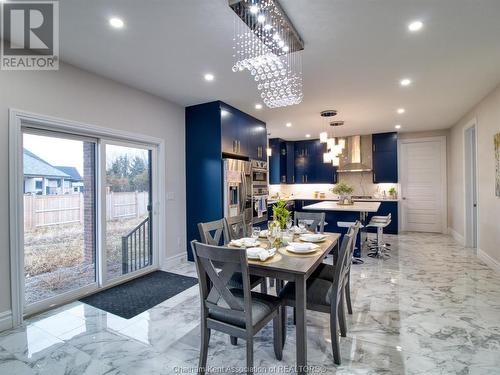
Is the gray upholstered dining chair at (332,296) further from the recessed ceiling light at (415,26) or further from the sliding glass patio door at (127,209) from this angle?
the sliding glass patio door at (127,209)

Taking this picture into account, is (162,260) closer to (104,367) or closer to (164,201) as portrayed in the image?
(164,201)

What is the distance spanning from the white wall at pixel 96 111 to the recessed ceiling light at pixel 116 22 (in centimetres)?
109

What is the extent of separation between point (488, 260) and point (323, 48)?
13.7ft

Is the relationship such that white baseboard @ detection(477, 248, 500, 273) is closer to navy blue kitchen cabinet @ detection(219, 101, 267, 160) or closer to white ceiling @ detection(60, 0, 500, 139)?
white ceiling @ detection(60, 0, 500, 139)

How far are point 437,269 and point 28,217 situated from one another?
5.35 m

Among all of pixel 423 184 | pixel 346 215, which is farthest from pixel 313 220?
pixel 423 184

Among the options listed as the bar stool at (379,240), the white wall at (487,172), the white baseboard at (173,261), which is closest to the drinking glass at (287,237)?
the white baseboard at (173,261)

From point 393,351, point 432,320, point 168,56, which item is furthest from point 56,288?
point 432,320

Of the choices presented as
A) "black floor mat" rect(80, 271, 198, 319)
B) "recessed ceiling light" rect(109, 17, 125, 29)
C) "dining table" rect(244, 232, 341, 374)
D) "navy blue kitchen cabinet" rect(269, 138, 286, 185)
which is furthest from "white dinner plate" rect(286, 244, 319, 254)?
"navy blue kitchen cabinet" rect(269, 138, 286, 185)

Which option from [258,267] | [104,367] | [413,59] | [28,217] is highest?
[413,59]

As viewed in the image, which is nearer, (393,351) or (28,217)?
(393,351)

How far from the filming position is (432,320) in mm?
2576

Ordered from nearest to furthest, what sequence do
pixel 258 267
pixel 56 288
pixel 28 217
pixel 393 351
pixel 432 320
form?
pixel 258 267, pixel 393 351, pixel 432 320, pixel 28 217, pixel 56 288

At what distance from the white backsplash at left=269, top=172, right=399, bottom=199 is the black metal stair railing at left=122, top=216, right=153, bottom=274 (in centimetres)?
455
